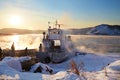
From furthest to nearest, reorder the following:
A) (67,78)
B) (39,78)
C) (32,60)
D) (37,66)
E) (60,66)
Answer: (60,66) < (32,60) < (37,66) < (39,78) < (67,78)

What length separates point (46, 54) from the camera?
2775 centimetres

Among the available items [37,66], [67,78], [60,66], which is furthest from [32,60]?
[67,78]

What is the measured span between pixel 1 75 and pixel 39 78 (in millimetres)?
1814

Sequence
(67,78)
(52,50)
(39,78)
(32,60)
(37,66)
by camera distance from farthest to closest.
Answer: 1. (52,50)
2. (32,60)
3. (37,66)
4. (39,78)
5. (67,78)

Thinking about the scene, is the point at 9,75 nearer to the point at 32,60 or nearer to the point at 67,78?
the point at 67,78

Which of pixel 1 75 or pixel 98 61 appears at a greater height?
pixel 1 75

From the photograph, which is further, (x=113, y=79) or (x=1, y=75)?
(x=1, y=75)

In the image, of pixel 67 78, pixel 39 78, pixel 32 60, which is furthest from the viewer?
pixel 32 60

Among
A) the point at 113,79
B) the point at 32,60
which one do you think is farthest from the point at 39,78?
the point at 32,60

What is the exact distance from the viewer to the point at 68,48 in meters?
29.5

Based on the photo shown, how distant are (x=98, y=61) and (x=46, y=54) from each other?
566 cm

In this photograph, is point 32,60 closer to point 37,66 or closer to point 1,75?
point 37,66

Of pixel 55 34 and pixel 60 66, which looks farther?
pixel 55 34

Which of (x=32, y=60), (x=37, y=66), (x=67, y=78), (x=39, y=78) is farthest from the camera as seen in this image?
(x=32, y=60)
